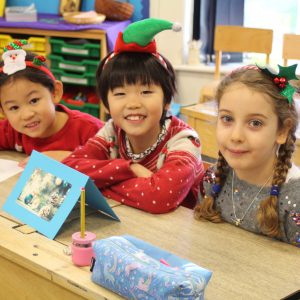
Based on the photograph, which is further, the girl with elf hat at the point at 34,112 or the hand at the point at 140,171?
the girl with elf hat at the point at 34,112

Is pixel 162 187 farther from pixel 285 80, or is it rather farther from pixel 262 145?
pixel 285 80

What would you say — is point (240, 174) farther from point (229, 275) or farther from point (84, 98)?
point (84, 98)

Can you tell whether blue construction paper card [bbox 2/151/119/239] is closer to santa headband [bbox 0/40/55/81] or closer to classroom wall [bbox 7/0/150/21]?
santa headband [bbox 0/40/55/81]

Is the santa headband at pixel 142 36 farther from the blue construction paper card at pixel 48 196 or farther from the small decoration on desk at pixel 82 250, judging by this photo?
the small decoration on desk at pixel 82 250

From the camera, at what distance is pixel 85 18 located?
3846 mm

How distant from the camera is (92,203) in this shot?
5.03 ft

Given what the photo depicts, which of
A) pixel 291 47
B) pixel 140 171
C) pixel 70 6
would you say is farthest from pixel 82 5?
pixel 140 171

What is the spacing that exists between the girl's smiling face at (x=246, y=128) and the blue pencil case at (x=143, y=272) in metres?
0.35

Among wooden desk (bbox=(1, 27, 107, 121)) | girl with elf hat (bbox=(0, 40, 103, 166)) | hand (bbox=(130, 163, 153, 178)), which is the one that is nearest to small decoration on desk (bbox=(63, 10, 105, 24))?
wooden desk (bbox=(1, 27, 107, 121))

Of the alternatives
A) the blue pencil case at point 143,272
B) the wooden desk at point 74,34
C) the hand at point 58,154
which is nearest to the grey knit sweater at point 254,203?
the blue pencil case at point 143,272

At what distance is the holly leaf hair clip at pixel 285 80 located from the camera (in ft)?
4.42

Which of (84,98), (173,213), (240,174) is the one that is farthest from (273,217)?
(84,98)

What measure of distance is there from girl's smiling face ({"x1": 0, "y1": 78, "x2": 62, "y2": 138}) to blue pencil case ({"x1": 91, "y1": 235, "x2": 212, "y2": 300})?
872 mm

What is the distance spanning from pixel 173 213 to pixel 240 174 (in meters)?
0.22
